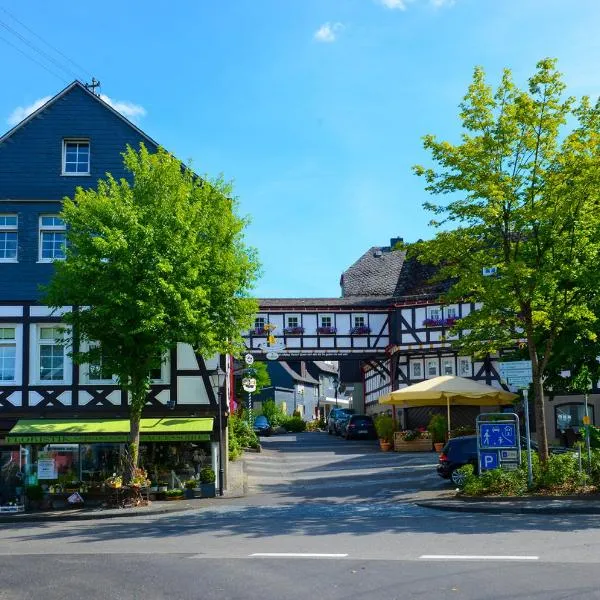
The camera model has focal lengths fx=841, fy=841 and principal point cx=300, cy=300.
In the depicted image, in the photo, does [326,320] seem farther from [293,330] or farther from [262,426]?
[262,426]

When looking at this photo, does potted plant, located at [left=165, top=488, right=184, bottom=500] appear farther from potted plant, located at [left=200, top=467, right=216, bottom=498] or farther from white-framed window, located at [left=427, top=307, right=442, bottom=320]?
white-framed window, located at [left=427, top=307, right=442, bottom=320]

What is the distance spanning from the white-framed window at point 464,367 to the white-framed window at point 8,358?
22.7m

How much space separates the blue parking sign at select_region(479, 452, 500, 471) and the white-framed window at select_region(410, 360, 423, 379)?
72.2 feet

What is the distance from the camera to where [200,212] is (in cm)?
2217

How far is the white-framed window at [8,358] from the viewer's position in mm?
25031

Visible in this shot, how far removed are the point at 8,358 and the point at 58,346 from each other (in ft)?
5.08

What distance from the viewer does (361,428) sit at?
44500 mm

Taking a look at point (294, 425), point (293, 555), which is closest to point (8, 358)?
point (293, 555)

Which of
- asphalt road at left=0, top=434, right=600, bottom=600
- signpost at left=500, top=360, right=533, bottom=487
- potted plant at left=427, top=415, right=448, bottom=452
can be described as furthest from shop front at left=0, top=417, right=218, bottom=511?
potted plant at left=427, top=415, right=448, bottom=452

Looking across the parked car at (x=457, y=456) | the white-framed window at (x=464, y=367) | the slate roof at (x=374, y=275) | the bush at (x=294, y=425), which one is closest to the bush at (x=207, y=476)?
the parked car at (x=457, y=456)

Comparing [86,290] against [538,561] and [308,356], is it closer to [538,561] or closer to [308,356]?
[538,561]

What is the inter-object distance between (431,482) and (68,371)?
11202mm

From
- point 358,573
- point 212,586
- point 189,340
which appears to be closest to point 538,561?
point 358,573

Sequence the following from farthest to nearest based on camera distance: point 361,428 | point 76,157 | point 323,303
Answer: point 323,303 → point 361,428 → point 76,157
